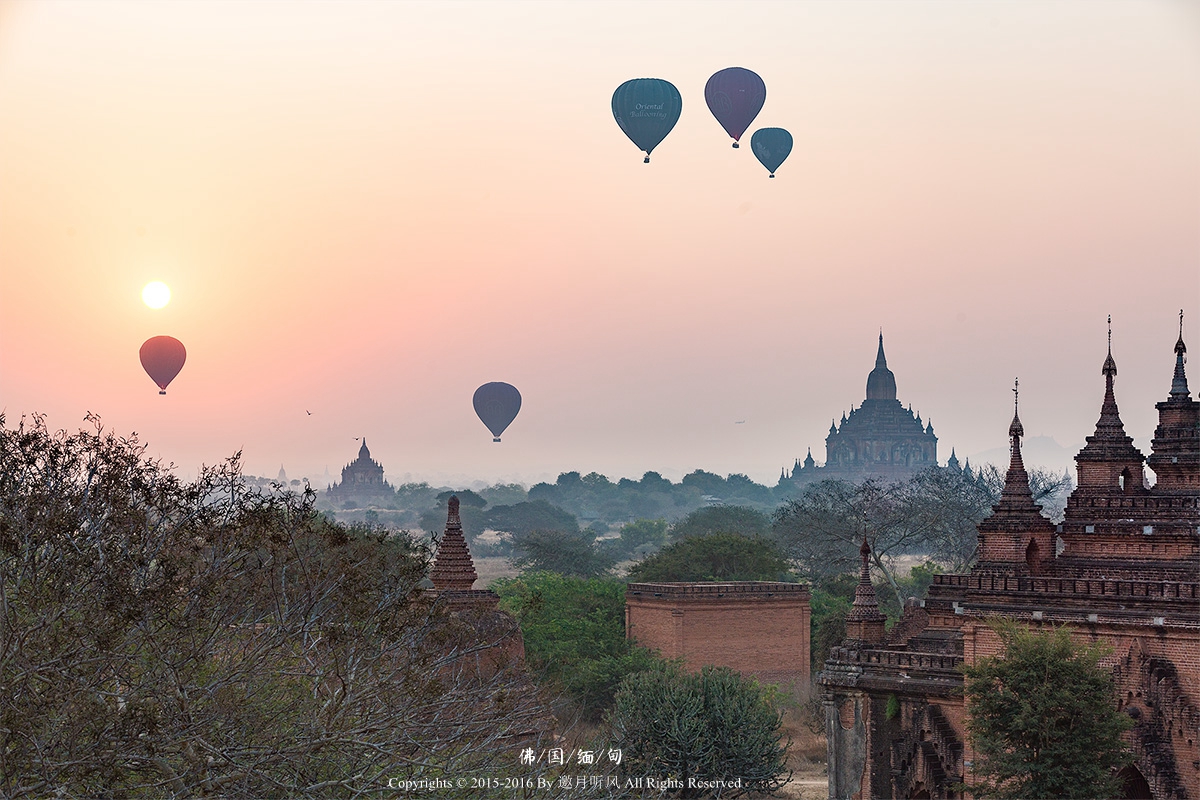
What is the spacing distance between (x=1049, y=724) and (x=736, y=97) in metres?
35.0

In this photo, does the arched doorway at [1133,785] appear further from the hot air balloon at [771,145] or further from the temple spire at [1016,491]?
the hot air balloon at [771,145]

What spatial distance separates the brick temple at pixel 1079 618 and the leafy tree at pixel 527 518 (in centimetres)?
12245

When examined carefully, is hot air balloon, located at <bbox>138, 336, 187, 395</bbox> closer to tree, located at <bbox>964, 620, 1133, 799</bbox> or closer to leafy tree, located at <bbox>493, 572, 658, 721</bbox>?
leafy tree, located at <bbox>493, 572, 658, 721</bbox>

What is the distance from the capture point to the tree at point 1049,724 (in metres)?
23.2

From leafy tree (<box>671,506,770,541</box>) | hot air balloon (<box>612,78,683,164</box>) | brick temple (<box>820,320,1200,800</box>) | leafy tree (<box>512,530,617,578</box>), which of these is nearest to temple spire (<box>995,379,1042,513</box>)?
brick temple (<box>820,320,1200,800</box>)

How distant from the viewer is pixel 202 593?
1563 centimetres

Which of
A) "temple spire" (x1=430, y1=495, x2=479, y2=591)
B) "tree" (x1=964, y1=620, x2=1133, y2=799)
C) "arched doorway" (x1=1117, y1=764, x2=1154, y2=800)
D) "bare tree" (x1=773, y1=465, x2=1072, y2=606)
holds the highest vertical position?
"bare tree" (x1=773, y1=465, x2=1072, y2=606)

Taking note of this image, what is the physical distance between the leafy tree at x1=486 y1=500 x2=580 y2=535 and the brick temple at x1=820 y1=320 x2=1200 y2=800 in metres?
122

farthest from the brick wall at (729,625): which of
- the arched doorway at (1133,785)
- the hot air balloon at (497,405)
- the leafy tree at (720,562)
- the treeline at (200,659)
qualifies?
the hot air balloon at (497,405)

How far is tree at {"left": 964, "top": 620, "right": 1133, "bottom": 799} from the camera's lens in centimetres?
2323

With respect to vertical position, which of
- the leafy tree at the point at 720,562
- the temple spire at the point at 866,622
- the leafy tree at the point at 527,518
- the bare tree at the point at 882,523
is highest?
the leafy tree at the point at 527,518

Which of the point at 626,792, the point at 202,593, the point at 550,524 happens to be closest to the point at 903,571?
the point at 550,524

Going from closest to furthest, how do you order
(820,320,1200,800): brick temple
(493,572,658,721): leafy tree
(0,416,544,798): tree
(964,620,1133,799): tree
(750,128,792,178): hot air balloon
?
1. (0,416,544,798): tree
2. (964,620,1133,799): tree
3. (820,320,1200,800): brick temple
4. (493,572,658,721): leafy tree
5. (750,128,792,178): hot air balloon

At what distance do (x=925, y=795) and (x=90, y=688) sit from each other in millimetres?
19362
